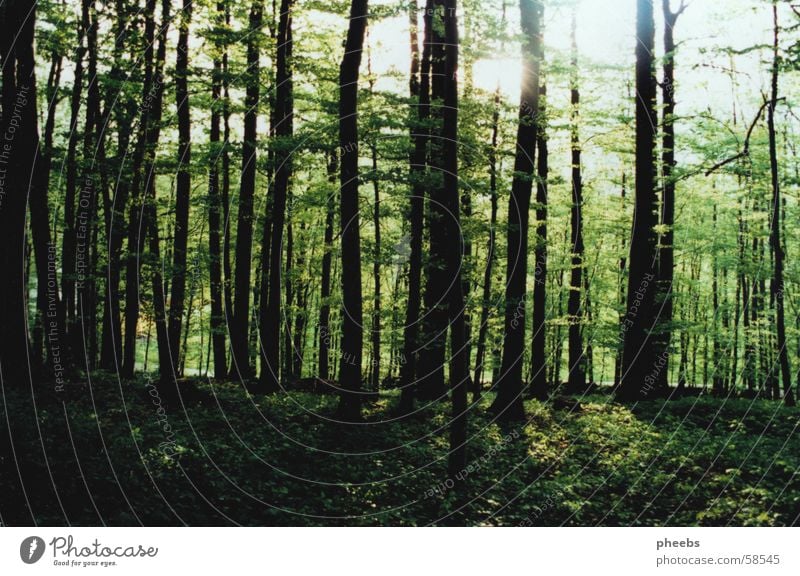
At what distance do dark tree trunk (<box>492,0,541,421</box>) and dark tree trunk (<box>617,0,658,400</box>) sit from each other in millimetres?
3272

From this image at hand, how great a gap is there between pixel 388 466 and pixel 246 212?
10.5 m

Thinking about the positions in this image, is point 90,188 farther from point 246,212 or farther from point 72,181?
point 246,212

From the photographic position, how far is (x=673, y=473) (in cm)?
1127

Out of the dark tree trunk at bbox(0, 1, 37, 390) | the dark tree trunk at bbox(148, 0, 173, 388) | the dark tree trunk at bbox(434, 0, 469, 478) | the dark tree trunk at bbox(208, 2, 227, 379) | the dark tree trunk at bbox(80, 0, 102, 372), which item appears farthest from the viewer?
the dark tree trunk at bbox(208, 2, 227, 379)

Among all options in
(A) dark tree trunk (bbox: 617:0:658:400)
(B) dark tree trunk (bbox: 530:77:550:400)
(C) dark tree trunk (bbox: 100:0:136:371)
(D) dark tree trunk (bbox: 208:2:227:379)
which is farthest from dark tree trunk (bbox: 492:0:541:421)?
(D) dark tree trunk (bbox: 208:2:227:379)

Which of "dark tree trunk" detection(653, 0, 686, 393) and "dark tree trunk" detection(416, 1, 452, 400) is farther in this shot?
"dark tree trunk" detection(653, 0, 686, 393)

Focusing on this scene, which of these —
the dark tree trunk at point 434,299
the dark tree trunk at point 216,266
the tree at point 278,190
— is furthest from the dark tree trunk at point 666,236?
the dark tree trunk at point 216,266

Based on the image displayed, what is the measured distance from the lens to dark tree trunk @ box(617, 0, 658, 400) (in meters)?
16.2

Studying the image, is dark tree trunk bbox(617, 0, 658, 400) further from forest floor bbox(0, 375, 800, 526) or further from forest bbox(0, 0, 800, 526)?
forest floor bbox(0, 375, 800, 526)

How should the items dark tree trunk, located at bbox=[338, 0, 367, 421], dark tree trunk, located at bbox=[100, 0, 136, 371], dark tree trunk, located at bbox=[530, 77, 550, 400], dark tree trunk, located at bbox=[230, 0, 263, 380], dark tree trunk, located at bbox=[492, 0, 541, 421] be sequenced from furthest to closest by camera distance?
1. dark tree trunk, located at bbox=[230, 0, 263, 380]
2. dark tree trunk, located at bbox=[530, 77, 550, 400]
3. dark tree trunk, located at bbox=[492, 0, 541, 421]
4. dark tree trunk, located at bbox=[100, 0, 136, 371]
5. dark tree trunk, located at bbox=[338, 0, 367, 421]

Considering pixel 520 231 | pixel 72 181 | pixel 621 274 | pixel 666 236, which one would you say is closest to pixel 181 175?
pixel 72 181

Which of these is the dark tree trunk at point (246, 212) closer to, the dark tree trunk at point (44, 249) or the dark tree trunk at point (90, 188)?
the dark tree trunk at point (90, 188)
